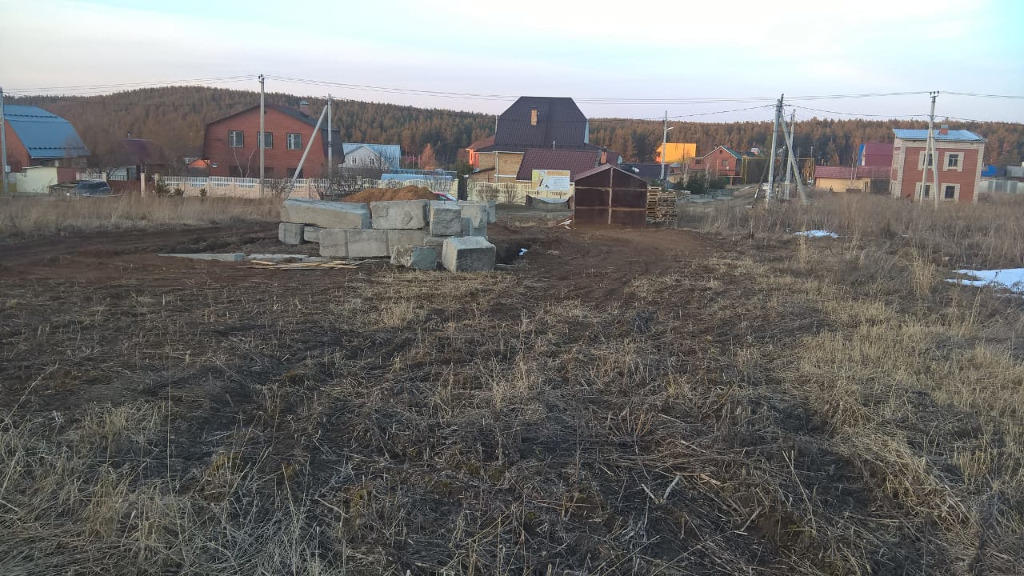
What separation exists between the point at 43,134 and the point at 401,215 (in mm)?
49231

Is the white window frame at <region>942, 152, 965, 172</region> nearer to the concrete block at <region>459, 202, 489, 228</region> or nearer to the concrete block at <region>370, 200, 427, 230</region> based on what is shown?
the concrete block at <region>459, 202, 489, 228</region>

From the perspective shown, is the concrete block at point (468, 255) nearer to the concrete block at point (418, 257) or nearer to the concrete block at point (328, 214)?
the concrete block at point (418, 257)

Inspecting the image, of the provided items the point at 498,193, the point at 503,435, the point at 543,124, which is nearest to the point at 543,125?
the point at 543,124

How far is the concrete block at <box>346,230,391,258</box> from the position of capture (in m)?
Result: 14.2

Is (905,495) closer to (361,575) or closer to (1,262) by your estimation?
(361,575)

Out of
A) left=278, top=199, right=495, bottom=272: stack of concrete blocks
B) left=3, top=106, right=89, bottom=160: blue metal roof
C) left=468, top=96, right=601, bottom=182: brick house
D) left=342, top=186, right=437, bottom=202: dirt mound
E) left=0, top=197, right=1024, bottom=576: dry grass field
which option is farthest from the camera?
left=468, top=96, right=601, bottom=182: brick house

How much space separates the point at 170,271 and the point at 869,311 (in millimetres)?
10731

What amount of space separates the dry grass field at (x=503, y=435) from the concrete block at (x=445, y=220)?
12.2ft

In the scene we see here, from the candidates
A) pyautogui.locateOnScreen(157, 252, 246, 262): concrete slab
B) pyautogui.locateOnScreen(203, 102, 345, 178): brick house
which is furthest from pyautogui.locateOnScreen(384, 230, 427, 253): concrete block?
pyautogui.locateOnScreen(203, 102, 345, 178): brick house

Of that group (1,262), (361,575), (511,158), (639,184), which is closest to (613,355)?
(361,575)

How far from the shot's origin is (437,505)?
12.7 feet

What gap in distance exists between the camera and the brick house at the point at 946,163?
169 feet

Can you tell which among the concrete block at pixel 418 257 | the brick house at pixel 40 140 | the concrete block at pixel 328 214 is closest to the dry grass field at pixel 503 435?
the concrete block at pixel 418 257

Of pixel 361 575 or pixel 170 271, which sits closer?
pixel 361 575
